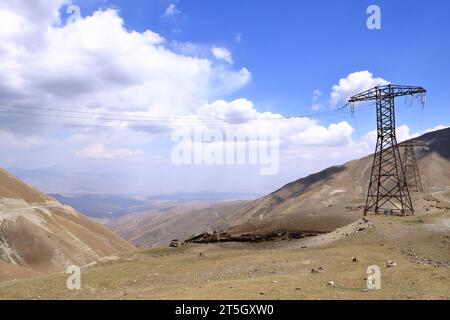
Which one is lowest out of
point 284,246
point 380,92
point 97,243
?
point 97,243

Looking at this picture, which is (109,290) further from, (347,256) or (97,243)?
(97,243)

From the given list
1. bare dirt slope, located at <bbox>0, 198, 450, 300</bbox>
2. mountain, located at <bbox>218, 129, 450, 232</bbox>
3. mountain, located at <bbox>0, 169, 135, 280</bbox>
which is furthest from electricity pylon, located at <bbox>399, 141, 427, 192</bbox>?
mountain, located at <bbox>0, 169, 135, 280</bbox>

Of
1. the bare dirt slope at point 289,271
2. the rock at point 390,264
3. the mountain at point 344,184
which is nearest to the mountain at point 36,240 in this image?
the bare dirt slope at point 289,271

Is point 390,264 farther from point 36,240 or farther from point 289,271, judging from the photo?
point 36,240

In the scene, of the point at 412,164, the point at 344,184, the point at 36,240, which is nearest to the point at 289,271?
the point at 36,240

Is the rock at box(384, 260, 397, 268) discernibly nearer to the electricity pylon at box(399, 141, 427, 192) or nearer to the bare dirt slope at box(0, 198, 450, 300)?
the bare dirt slope at box(0, 198, 450, 300)

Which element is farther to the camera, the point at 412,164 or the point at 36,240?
the point at 412,164
